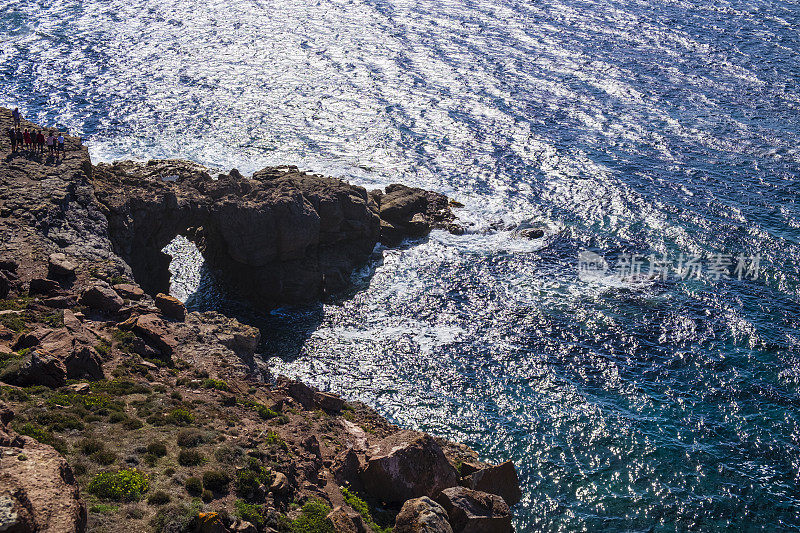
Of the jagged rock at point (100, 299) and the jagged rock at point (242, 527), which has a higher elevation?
the jagged rock at point (242, 527)

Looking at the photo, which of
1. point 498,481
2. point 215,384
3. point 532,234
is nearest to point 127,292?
point 215,384

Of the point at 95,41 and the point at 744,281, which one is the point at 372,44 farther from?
the point at 744,281

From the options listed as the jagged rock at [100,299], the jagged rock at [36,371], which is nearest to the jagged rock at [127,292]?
the jagged rock at [100,299]

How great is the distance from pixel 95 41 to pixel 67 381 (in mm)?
109836

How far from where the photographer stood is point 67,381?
134ft

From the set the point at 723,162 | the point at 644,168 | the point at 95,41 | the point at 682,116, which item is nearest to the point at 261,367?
the point at 644,168

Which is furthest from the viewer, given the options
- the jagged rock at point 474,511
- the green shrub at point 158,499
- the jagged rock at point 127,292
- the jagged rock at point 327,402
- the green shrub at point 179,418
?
the jagged rock at point 327,402

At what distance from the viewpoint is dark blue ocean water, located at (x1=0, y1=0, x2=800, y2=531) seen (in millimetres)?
56250

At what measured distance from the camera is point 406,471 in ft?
149

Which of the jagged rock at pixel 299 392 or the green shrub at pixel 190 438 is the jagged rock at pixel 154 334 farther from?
the green shrub at pixel 190 438

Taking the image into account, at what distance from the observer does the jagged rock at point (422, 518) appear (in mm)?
38906

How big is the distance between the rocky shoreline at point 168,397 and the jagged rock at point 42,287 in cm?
15

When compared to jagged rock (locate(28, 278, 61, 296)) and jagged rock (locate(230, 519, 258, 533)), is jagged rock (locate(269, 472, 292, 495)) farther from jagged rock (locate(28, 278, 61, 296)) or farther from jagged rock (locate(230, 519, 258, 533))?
jagged rock (locate(28, 278, 61, 296))

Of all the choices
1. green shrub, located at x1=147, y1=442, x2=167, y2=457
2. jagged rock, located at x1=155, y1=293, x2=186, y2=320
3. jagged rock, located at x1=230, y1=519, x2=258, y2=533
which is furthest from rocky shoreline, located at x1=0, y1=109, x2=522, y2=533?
green shrub, located at x1=147, y1=442, x2=167, y2=457
